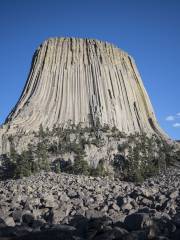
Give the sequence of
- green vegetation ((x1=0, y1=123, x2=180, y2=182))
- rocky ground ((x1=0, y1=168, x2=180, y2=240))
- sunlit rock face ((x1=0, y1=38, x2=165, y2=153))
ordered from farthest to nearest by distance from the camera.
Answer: sunlit rock face ((x1=0, y1=38, x2=165, y2=153)), green vegetation ((x1=0, y1=123, x2=180, y2=182)), rocky ground ((x1=0, y1=168, x2=180, y2=240))

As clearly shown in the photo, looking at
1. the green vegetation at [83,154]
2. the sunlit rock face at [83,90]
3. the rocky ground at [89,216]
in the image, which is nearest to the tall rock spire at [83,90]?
the sunlit rock face at [83,90]

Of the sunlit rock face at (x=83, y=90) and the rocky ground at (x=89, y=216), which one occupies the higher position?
the sunlit rock face at (x=83, y=90)

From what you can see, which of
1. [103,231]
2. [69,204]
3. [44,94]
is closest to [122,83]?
[44,94]

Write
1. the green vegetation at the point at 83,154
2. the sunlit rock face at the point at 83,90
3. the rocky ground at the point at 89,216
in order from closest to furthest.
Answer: the rocky ground at the point at 89,216, the green vegetation at the point at 83,154, the sunlit rock face at the point at 83,90

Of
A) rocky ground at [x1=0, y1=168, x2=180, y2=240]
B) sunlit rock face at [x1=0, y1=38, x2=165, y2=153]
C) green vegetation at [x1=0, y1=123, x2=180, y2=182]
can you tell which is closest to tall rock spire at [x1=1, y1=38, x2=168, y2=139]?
sunlit rock face at [x1=0, y1=38, x2=165, y2=153]

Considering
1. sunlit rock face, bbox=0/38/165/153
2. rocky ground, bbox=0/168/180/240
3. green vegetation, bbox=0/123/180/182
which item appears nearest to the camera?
rocky ground, bbox=0/168/180/240

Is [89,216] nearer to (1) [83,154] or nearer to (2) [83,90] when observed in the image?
(1) [83,154]

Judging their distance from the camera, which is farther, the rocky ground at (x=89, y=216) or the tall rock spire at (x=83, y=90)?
the tall rock spire at (x=83, y=90)

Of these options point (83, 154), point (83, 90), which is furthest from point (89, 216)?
point (83, 90)

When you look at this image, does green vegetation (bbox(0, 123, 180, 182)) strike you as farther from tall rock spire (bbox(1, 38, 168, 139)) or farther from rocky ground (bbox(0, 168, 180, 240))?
rocky ground (bbox(0, 168, 180, 240))

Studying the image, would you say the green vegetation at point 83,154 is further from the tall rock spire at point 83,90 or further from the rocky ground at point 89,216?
the rocky ground at point 89,216
